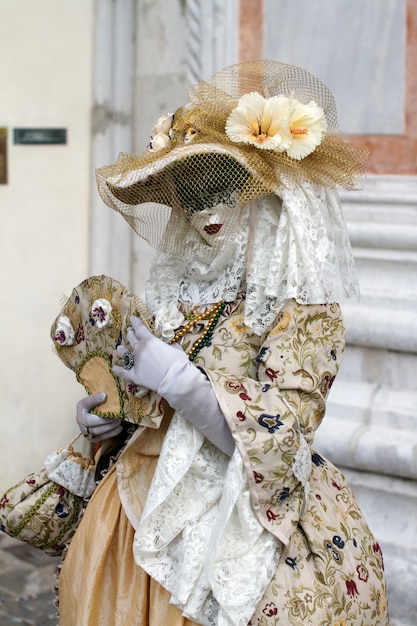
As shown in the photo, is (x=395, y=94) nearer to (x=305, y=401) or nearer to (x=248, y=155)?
(x=248, y=155)

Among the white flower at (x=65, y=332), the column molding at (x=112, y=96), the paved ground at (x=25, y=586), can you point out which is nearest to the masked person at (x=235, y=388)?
the white flower at (x=65, y=332)

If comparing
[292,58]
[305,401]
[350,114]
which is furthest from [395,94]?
[305,401]

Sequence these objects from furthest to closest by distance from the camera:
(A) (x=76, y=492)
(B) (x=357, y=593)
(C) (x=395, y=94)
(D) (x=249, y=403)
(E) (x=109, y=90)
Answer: (E) (x=109, y=90)
(C) (x=395, y=94)
(A) (x=76, y=492)
(B) (x=357, y=593)
(D) (x=249, y=403)

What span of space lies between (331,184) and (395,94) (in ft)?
4.92

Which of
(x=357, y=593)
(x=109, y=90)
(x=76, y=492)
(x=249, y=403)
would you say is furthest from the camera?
(x=109, y=90)

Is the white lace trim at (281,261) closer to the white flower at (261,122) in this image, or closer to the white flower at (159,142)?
the white flower at (261,122)

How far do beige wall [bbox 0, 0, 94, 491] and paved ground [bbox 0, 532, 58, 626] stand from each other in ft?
1.37

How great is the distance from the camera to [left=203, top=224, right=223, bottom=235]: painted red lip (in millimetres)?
1661

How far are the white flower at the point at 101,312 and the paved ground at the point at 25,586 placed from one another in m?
1.42

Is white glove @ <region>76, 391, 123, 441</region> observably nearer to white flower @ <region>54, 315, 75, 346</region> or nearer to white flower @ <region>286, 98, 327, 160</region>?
white flower @ <region>54, 315, 75, 346</region>

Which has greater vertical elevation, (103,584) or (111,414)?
(111,414)

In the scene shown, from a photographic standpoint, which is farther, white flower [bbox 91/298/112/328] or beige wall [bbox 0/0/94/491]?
beige wall [bbox 0/0/94/491]

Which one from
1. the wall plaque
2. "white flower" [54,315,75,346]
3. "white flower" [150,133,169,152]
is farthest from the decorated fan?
the wall plaque

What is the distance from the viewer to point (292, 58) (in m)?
3.09
